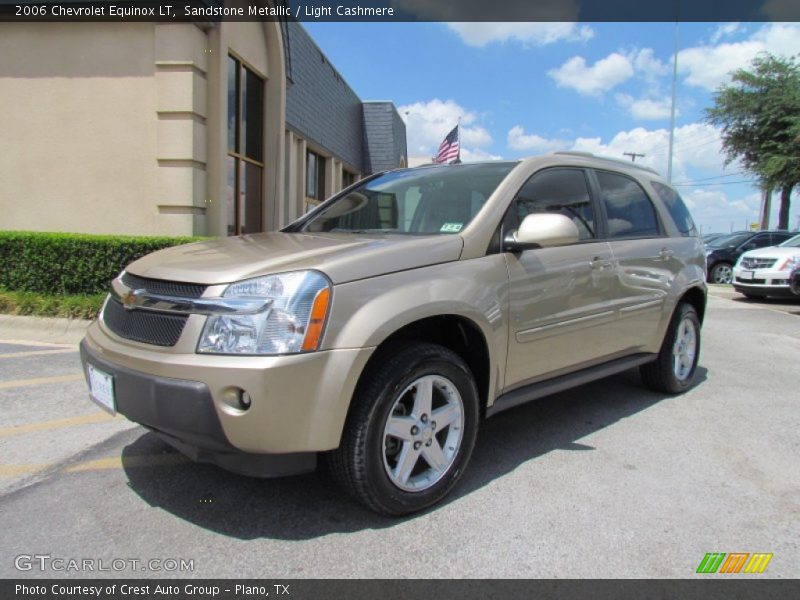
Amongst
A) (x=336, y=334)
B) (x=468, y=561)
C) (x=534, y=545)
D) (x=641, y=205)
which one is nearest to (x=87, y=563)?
(x=336, y=334)

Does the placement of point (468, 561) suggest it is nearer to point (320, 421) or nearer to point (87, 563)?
point (320, 421)

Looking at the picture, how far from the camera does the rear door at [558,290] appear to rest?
3189mm

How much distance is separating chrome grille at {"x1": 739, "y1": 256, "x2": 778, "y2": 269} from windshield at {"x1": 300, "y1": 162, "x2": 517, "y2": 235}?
11.3 meters

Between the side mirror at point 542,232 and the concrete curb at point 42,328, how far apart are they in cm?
540

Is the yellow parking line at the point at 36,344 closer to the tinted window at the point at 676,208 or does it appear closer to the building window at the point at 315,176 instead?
the tinted window at the point at 676,208

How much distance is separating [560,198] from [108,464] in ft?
10.4

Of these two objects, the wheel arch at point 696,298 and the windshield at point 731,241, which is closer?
the wheel arch at point 696,298

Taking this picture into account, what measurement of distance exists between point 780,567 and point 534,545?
1.00m

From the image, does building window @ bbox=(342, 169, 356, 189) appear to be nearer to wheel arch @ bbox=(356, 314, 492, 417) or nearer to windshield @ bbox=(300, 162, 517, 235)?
windshield @ bbox=(300, 162, 517, 235)

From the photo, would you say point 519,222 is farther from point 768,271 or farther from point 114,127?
point 768,271

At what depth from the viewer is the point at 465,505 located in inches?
113

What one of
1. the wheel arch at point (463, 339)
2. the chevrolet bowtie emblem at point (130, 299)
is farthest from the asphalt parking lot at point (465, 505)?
the chevrolet bowtie emblem at point (130, 299)

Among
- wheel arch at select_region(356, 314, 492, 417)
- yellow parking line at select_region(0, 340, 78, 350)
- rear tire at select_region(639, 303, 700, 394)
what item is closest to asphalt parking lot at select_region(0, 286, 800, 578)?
rear tire at select_region(639, 303, 700, 394)

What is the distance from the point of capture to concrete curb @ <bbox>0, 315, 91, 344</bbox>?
6.44 meters
